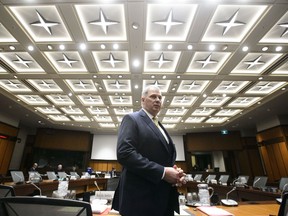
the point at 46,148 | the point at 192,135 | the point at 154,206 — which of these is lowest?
the point at 154,206

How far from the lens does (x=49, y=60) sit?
5.54 m

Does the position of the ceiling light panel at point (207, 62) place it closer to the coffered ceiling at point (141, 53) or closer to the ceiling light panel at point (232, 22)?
the coffered ceiling at point (141, 53)

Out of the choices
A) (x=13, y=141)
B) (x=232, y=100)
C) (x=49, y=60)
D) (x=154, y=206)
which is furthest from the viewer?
(x=13, y=141)

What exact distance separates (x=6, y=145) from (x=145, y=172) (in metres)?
12.8

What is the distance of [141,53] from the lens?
5.14m

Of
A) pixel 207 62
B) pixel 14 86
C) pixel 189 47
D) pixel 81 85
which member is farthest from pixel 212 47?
pixel 14 86

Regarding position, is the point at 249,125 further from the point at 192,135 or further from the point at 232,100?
the point at 232,100

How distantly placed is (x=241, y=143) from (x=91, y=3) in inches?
538

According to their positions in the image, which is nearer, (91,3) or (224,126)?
(91,3)

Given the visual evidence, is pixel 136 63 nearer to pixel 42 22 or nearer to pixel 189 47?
pixel 189 47

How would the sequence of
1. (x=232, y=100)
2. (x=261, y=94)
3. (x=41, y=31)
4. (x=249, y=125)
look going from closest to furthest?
(x=41, y=31) → (x=261, y=94) → (x=232, y=100) → (x=249, y=125)

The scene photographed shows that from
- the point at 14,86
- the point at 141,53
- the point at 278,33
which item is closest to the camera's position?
the point at 278,33

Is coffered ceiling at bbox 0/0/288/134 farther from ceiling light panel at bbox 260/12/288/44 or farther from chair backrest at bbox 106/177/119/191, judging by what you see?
chair backrest at bbox 106/177/119/191

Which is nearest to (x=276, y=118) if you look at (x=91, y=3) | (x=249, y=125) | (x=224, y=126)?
(x=249, y=125)
